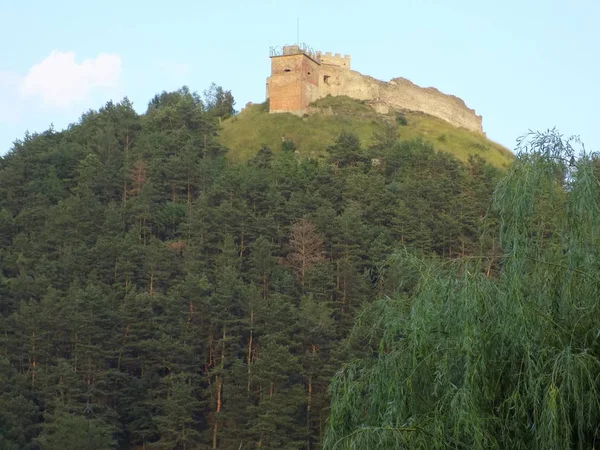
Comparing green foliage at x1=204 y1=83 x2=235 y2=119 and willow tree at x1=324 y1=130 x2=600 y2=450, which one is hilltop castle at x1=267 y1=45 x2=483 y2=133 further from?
willow tree at x1=324 y1=130 x2=600 y2=450

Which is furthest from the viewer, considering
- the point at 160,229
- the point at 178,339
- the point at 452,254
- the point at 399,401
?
the point at 160,229

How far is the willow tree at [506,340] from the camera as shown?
7.16m

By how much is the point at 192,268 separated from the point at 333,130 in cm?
2043

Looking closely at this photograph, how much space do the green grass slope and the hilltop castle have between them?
0.79 m

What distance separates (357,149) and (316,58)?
46.8 ft

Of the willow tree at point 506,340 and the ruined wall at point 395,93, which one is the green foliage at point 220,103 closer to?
the ruined wall at point 395,93

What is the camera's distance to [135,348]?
31328 millimetres

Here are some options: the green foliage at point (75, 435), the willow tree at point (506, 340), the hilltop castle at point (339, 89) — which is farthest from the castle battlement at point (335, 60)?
the willow tree at point (506, 340)

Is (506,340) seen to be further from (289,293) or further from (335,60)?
(335,60)

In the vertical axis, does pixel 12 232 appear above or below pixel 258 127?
below

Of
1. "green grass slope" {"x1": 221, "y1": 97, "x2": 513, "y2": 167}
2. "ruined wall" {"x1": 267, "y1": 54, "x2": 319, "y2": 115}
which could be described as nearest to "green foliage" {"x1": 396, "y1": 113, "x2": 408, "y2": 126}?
"green grass slope" {"x1": 221, "y1": 97, "x2": 513, "y2": 167}

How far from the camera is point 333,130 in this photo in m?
54.7

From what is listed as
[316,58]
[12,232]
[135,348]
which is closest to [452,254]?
[135,348]

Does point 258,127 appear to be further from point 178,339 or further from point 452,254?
point 178,339
